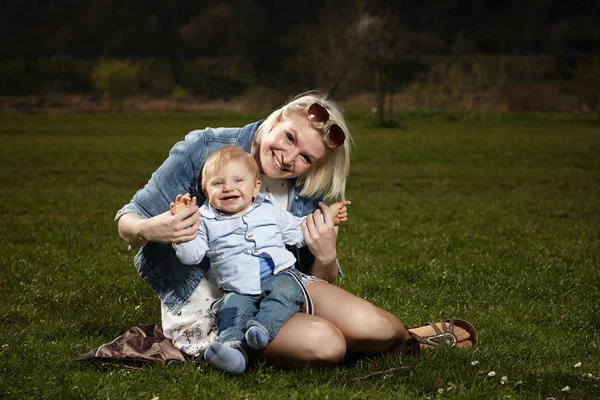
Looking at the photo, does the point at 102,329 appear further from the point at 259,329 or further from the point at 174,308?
the point at 259,329

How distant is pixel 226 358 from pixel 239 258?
0.54 m

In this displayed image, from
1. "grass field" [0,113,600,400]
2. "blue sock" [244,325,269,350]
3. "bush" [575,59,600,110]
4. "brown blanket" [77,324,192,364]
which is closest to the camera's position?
"blue sock" [244,325,269,350]

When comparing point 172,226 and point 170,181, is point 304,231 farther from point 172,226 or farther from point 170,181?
point 172,226

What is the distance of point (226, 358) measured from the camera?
4.03 metres

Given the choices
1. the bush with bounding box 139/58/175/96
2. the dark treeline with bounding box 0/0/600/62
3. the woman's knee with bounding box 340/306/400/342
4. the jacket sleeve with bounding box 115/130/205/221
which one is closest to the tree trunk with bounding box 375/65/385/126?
the bush with bounding box 139/58/175/96

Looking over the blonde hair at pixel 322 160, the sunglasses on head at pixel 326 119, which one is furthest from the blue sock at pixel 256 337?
the sunglasses on head at pixel 326 119

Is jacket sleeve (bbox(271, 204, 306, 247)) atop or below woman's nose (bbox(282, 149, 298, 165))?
below

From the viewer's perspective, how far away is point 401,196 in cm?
1404

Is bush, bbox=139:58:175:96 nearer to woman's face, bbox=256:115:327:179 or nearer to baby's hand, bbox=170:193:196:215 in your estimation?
woman's face, bbox=256:115:327:179

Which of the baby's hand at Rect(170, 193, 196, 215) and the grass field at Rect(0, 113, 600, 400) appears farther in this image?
the grass field at Rect(0, 113, 600, 400)

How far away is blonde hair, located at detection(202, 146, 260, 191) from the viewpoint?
13.7 ft

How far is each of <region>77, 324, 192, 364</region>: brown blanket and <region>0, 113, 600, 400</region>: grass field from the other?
Answer: 0.24 feet

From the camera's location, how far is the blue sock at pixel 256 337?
157 inches

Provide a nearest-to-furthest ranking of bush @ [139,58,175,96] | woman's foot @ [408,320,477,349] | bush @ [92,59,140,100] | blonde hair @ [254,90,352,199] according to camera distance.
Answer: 1. blonde hair @ [254,90,352,199]
2. woman's foot @ [408,320,477,349]
3. bush @ [92,59,140,100]
4. bush @ [139,58,175,96]
